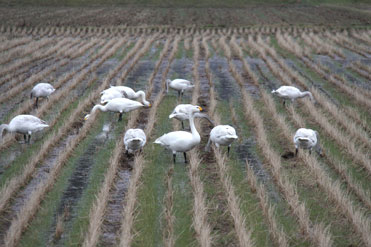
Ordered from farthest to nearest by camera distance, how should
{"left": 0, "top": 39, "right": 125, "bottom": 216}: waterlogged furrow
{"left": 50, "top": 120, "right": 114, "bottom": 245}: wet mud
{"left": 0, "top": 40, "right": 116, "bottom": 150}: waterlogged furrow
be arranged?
{"left": 0, "top": 40, "right": 116, "bottom": 150}: waterlogged furrow → {"left": 0, "top": 39, "right": 125, "bottom": 216}: waterlogged furrow → {"left": 50, "top": 120, "right": 114, "bottom": 245}: wet mud

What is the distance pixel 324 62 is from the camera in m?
21.8

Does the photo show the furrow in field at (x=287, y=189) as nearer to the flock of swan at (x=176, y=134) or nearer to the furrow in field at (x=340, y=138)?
the flock of swan at (x=176, y=134)

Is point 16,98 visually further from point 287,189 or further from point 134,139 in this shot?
point 287,189

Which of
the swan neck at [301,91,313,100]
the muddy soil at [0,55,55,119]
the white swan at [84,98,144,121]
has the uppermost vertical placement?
the white swan at [84,98,144,121]

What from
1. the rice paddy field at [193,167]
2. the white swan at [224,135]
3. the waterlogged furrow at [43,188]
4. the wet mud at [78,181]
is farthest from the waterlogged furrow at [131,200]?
the white swan at [224,135]

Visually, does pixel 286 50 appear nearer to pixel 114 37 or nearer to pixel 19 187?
pixel 114 37

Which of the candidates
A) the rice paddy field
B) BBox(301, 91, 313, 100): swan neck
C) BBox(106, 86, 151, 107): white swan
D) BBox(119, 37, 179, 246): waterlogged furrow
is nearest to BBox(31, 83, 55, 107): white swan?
the rice paddy field

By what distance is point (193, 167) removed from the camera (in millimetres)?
8664

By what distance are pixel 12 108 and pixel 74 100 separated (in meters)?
1.77

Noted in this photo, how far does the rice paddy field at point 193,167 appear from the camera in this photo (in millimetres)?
6586

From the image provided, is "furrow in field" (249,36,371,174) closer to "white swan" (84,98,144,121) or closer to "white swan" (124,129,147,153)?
"white swan" (124,129,147,153)

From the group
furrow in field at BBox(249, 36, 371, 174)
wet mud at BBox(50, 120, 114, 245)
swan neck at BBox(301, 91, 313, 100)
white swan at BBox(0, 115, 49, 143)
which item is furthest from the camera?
swan neck at BBox(301, 91, 313, 100)

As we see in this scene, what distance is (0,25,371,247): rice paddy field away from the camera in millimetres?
6586

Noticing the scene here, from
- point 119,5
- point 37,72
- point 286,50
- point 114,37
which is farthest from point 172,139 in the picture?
point 119,5
